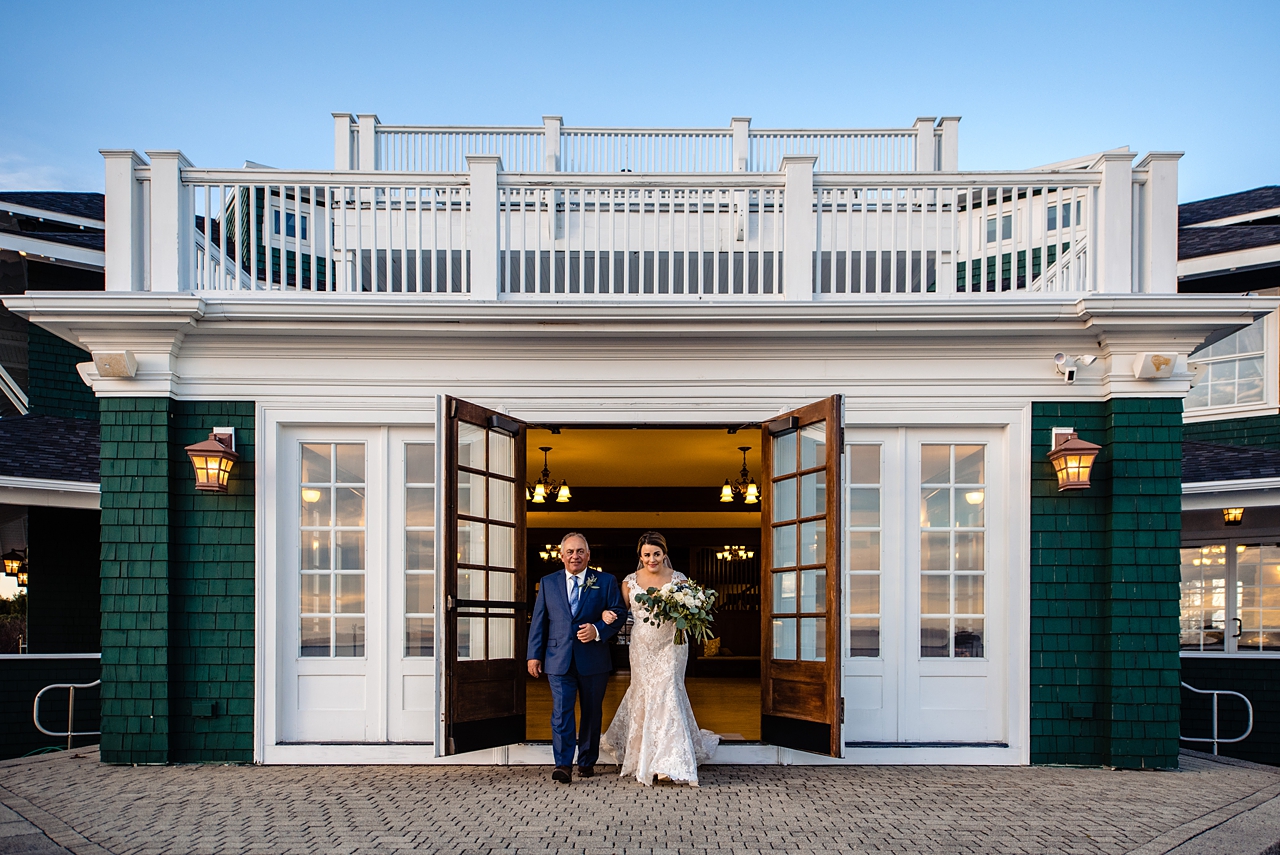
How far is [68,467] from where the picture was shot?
326 inches

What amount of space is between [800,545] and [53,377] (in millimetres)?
8268

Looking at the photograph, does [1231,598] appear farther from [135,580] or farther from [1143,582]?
[135,580]

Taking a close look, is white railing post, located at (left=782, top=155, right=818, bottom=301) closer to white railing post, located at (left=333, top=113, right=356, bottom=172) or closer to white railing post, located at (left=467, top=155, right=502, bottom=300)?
white railing post, located at (left=467, top=155, right=502, bottom=300)

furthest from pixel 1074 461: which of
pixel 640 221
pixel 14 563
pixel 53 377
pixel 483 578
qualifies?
pixel 14 563

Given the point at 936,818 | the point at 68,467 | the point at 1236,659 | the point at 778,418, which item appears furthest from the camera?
the point at 1236,659

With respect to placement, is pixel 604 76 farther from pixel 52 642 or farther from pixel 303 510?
pixel 52 642

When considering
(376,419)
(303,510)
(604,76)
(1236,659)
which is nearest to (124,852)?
(303,510)

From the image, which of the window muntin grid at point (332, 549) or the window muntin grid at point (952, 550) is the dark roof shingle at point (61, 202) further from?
the window muntin grid at point (952, 550)

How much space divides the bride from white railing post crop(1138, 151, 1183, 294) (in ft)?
12.9

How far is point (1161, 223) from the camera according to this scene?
624cm

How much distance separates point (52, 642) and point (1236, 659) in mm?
11902

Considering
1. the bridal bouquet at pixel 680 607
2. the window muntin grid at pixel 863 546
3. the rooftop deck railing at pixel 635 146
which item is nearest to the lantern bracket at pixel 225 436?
the bridal bouquet at pixel 680 607

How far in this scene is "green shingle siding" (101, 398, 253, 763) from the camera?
6.06 m

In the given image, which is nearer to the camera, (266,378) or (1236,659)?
(266,378)
